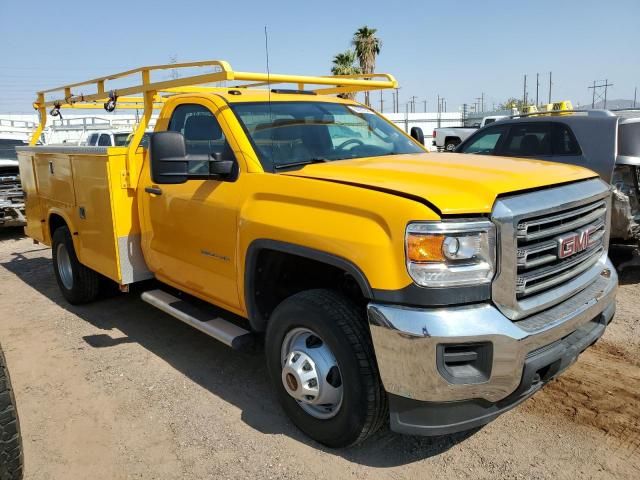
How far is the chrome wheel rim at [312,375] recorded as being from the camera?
2.99 m

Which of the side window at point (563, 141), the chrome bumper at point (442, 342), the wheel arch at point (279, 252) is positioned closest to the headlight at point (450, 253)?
the chrome bumper at point (442, 342)

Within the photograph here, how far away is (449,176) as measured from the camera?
2.87m

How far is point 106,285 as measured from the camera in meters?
6.02

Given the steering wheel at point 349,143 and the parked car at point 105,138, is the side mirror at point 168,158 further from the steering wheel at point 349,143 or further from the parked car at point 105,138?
the parked car at point 105,138

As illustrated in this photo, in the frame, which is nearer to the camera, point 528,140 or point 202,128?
point 202,128

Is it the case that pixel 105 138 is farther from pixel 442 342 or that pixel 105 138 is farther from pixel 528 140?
pixel 442 342

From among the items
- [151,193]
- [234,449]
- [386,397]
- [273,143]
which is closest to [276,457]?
[234,449]

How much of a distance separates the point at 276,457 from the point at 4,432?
140 cm

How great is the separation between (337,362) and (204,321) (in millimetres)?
1390

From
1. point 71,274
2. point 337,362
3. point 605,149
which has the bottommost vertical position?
point 71,274

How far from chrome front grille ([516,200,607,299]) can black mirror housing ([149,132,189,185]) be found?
2031mm

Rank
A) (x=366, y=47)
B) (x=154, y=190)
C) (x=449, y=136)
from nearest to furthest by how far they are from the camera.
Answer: (x=154, y=190) < (x=449, y=136) < (x=366, y=47)

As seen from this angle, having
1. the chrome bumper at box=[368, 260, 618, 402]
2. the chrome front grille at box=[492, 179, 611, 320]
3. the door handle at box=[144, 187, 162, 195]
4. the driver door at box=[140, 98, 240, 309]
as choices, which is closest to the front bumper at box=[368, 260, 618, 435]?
the chrome bumper at box=[368, 260, 618, 402]

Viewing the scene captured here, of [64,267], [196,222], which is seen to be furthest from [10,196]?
[196,222]
